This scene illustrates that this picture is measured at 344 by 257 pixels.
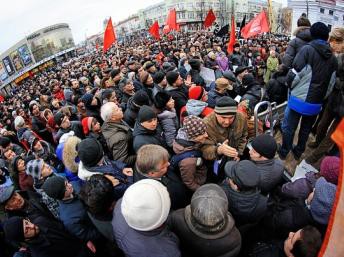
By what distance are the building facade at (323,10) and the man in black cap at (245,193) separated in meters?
34.3

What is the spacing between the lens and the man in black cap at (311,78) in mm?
3434

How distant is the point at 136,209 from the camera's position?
1727 millimetres

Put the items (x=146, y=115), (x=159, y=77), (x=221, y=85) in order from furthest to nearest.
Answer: (x=159, y=77), (x=221, y=85), (x=146, y=115)

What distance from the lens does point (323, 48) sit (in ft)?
11.1

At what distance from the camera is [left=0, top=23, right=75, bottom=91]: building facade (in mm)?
53975

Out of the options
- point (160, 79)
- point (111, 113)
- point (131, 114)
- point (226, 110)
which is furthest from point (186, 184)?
point (160, 79)

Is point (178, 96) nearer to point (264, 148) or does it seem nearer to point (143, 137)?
point (143, 137)

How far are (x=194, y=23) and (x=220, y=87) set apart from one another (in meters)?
93.2

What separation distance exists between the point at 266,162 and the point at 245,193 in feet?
1.82

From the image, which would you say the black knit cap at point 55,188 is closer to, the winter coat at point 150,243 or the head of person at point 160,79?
the winter coat at point 150,243

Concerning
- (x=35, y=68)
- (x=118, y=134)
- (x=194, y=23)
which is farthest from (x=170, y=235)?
(x=194, y=23)

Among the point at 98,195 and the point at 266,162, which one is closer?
the point at 98,195

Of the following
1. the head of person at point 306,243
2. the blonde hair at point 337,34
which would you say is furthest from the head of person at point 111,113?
the blonde hair at point 337,34

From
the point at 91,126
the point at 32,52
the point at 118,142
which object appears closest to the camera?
the point at 118,142
